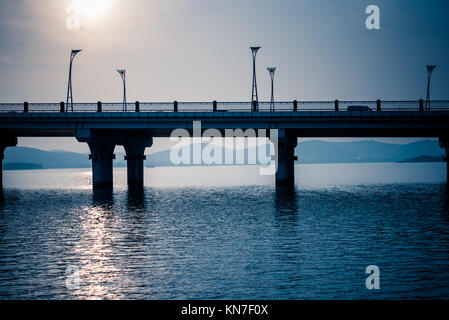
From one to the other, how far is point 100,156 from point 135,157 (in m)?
16.4

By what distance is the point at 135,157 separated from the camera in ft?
286

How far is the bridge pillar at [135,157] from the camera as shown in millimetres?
85500

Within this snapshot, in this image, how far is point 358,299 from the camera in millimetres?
15750

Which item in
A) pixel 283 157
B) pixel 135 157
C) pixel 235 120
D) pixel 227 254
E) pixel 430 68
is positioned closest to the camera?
pixel 227 254

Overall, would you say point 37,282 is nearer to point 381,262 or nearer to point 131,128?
point 381,262

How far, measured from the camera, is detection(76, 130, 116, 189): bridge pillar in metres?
67.7

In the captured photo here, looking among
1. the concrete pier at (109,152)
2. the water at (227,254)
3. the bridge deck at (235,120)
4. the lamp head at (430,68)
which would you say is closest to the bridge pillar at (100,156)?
the concrete pier at (109,152)

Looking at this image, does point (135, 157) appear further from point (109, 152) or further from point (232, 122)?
point (232, 122)

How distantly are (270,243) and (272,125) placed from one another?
4167 centimetres

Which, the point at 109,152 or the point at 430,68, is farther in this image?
the point at 430,68

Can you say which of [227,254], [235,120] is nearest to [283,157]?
[235,120]

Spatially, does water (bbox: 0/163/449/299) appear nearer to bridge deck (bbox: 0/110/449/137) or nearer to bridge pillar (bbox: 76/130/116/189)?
bridge deck (bbox: 0/110/449/137)
